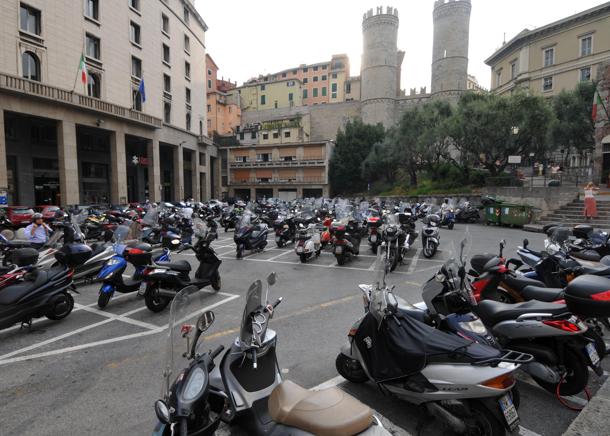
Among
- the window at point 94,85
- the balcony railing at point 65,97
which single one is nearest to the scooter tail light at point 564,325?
the balcony railing at point 65,97

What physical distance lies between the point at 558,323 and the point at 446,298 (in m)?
0.98

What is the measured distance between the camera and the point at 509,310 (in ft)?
10.9

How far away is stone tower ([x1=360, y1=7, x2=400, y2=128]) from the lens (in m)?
51.8

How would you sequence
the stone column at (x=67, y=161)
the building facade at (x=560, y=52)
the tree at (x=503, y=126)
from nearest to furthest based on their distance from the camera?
the stone column at (x=67, y=161) < the tree at (x=503, y=126) < the building facade at (x=560, y=52)

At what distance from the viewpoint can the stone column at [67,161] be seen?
72.6 feet

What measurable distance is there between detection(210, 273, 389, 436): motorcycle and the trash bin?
58.2 ft

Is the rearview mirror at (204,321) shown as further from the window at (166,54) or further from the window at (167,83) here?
the window at (166,54)

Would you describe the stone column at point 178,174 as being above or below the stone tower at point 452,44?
below

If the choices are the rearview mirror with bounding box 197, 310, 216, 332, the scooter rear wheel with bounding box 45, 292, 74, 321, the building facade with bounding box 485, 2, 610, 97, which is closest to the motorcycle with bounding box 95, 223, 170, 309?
the scooter rear wheel with bounding box 45, 292, 74, 321

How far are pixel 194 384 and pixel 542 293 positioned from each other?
12.9ft

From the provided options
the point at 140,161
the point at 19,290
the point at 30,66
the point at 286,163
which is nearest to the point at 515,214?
the point at 19,290

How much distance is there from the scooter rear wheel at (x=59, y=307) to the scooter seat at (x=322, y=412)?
448cm

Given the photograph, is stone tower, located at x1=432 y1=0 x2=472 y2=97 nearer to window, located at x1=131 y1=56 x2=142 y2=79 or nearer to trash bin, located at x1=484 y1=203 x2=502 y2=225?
trash bin, located at x1=484 y1=203 x2=502 y2=225

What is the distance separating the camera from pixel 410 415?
2.89m
